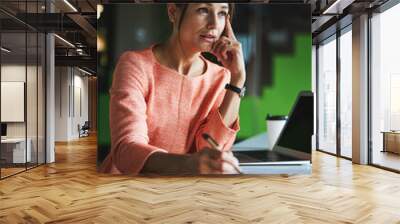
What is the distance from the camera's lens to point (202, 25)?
627 centimetres

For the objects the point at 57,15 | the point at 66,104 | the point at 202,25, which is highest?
the point at 57,15

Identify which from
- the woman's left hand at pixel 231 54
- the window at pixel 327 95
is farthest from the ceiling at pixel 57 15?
the woman's left hand at pixel 231 54

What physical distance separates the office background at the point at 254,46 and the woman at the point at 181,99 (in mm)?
137

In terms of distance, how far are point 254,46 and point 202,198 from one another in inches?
110

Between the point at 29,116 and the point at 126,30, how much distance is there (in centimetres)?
280

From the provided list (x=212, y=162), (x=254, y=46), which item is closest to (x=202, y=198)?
(x=212, y=162)

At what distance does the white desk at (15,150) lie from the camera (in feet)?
21.8

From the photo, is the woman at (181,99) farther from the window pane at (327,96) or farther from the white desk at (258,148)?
the window pane at (327,96)

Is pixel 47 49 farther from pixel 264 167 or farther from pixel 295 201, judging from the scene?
pixel 295 201

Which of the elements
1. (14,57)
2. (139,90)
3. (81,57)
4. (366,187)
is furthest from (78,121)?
(366,187)

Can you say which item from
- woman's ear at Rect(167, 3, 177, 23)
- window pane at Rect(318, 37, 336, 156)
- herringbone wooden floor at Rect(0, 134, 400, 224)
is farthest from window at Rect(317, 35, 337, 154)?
woman's ear at Rect(167, 3, 177, 23)

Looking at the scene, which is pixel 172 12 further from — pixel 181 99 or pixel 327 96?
pixel 327 96

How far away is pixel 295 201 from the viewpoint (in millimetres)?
4711

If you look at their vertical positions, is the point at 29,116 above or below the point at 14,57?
below
